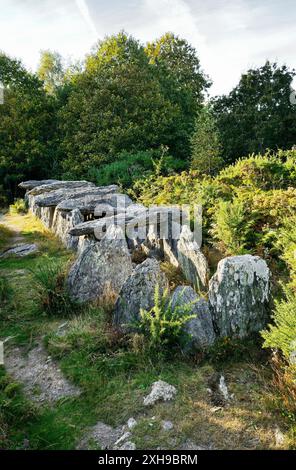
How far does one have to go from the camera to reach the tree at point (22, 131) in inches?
915

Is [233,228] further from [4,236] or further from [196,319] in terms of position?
[4,236]

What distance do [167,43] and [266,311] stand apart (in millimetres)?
33323

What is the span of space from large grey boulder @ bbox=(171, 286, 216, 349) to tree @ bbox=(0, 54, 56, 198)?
20.1 m

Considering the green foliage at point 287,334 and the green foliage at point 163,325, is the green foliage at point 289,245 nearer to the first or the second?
the green foliage at point 287,334

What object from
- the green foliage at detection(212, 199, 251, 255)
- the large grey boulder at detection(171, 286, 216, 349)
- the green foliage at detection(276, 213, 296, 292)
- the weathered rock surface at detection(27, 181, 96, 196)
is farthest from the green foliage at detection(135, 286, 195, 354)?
the weathered rock surface at detection(27, 181, 96, 196)

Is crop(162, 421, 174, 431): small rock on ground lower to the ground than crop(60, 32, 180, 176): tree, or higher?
lower

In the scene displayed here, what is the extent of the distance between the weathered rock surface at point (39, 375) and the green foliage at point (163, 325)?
123 centimetres

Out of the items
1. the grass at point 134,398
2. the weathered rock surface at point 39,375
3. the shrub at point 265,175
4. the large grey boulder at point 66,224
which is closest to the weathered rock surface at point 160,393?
the grass at point 134,398

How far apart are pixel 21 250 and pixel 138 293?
607 cm

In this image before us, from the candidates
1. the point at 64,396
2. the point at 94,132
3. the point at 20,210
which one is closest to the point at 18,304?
the point at 64,396

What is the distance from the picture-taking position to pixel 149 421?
163 inches

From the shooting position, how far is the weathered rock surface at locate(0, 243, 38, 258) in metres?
10.2

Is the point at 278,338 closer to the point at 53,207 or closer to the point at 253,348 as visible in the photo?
the point at 253,348

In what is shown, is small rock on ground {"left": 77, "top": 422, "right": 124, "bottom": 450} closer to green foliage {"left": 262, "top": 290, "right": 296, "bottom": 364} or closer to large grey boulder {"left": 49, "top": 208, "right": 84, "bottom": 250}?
green foliage {"left": 262, "top": 290, "right": 296, "bottom": 364}
